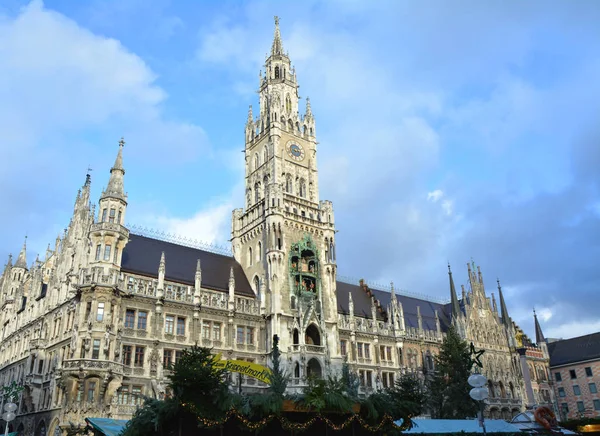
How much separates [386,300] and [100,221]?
138ft

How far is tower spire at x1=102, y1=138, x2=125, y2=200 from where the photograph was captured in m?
49.3

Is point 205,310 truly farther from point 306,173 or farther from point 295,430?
point 295,430

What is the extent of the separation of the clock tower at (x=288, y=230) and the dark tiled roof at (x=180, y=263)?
2.22 m

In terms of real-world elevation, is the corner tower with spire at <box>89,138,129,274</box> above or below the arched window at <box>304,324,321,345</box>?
above

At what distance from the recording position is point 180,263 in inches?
2156

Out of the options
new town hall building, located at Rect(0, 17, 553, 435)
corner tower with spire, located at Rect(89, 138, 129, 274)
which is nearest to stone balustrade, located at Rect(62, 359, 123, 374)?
new town hall building, located at Rect(0, 17, 553, 435)

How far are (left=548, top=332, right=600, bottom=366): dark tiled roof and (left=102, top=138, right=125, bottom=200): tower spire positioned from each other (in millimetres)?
75268

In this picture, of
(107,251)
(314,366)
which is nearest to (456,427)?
(314,366)

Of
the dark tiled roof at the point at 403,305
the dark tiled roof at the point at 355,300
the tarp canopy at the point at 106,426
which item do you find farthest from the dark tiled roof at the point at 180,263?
the tarp canopy at the point at 106,426

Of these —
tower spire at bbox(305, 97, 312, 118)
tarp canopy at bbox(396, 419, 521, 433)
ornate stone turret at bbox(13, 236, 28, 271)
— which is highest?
tower spire at bbox(305, 97, 312, 118)

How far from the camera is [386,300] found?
74.5 m

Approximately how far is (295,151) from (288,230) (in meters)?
12.0

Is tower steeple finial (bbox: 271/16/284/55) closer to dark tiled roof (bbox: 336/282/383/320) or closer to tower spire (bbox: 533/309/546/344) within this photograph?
dark tiled roof (bbox: 336/282/383/320)

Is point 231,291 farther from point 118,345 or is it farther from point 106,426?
point 106,426
